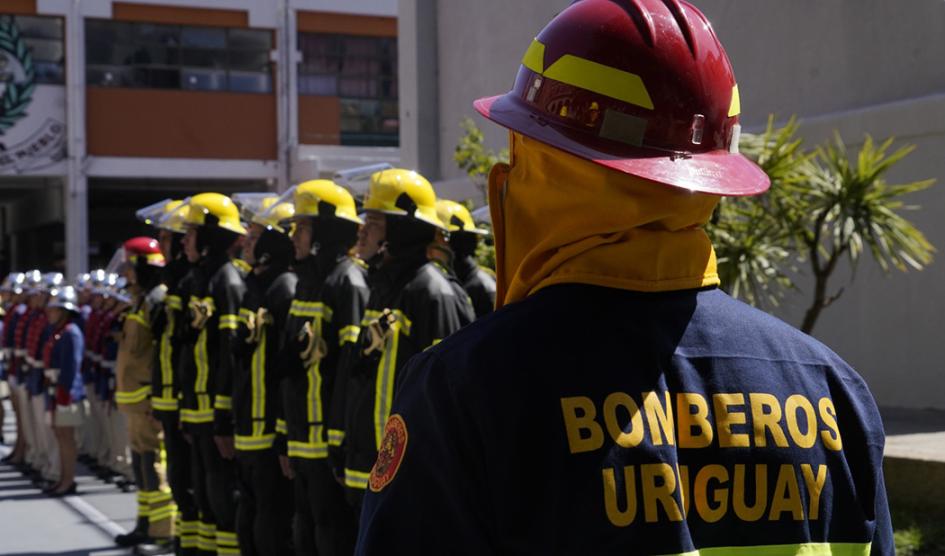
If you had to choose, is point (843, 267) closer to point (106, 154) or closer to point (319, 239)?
point (319, 239)

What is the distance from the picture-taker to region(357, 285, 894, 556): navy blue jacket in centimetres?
177

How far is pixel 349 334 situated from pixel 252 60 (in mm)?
26944

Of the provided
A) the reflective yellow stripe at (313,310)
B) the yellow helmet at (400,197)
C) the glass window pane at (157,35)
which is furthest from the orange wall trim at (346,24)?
the yellow helmet at (400,197)

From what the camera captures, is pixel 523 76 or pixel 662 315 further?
pixel 523 76

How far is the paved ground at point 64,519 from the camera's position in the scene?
34.0 feet

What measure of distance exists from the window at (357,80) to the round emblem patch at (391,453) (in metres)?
31.5

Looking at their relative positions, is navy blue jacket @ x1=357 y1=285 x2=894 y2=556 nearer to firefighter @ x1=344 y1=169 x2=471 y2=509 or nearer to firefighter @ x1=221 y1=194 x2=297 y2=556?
firefighter @ x1=344 y1=169 x2=471 y2=509

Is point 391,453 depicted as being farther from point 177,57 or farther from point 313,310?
point 177,57

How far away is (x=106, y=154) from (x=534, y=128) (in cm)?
3011

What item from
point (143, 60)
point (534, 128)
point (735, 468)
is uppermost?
point (143, 60)

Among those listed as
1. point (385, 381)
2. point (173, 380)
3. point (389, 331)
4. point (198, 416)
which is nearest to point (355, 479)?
point (385, 381)

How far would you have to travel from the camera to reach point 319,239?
7605 millimetres

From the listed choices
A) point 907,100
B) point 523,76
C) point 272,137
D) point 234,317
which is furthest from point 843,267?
point 272,137

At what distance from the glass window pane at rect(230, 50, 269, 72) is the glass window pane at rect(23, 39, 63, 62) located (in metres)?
4.27
